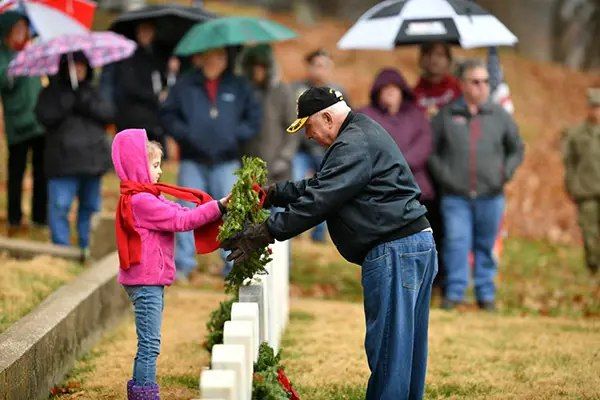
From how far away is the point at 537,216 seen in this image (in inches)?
840


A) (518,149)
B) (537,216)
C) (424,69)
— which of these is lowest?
(537,216)

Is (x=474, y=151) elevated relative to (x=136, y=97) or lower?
lower

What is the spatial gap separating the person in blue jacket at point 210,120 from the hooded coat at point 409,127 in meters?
1.29

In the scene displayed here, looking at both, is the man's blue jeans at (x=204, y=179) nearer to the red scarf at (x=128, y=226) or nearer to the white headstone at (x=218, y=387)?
the red scarf at (x=128, y=226)

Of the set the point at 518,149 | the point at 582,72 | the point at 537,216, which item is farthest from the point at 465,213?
the point at 582,72

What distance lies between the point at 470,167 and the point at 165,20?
12.8ft

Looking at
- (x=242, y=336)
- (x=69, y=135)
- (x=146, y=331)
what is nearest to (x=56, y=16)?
(x=69, y=135)

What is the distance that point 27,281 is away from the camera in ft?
32.1

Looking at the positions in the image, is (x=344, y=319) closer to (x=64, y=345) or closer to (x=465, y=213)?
(x=465, y=213)

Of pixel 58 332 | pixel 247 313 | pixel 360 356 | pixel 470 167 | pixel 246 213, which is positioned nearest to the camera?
pixel 247 313

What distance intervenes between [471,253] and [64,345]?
5.52 metres

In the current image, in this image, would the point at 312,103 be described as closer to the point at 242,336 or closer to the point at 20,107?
the point at 242,336

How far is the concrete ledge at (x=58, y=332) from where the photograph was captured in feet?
23.6

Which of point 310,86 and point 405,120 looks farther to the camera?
point 310,86
